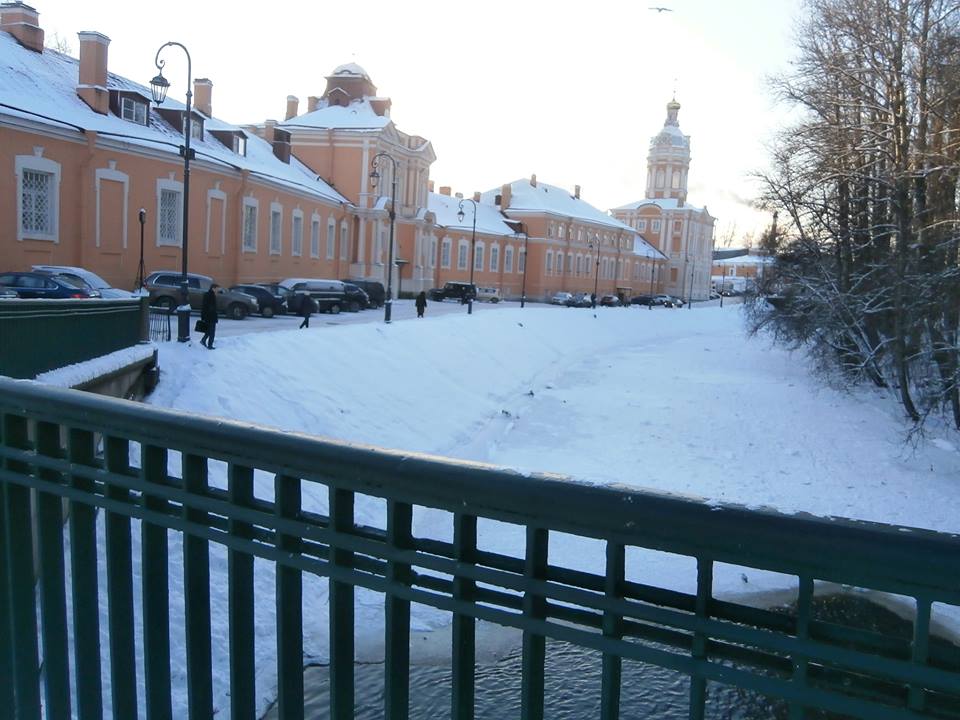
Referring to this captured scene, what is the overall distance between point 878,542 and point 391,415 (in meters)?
17.4

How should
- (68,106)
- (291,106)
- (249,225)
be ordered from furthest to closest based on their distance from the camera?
(291,106) → (249,225) → (68,106)

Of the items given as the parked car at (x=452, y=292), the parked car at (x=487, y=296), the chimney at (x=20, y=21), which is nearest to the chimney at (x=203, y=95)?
the chimney at (x=20, y=21)

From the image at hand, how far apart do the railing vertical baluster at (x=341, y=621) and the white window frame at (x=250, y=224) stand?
36717 mm

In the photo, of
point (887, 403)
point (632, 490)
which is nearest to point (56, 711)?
point (632, 490)

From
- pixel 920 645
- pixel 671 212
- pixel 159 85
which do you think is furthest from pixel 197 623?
pixel 671 212

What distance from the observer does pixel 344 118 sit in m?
51.3

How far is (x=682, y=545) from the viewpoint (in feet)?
4.80

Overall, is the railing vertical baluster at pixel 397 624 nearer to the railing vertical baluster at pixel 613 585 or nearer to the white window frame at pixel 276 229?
the railing vertical baluster at pixel 613 585

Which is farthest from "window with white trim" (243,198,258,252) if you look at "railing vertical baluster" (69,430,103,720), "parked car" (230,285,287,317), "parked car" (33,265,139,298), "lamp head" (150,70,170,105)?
"railing vertical baluster" (69,430,103,720)

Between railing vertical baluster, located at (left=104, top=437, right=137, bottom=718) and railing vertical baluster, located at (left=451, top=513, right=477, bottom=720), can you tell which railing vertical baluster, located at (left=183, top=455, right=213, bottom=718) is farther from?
railing vertical baluster, located at (left=451, top=513, right=477, bottom=720)

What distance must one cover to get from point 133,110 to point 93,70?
2418 millimetres

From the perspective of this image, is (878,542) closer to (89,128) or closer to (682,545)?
(682,545)

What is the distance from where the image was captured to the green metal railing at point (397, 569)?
1.38 metres

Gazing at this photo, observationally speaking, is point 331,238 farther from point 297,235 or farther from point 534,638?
point 534,638
